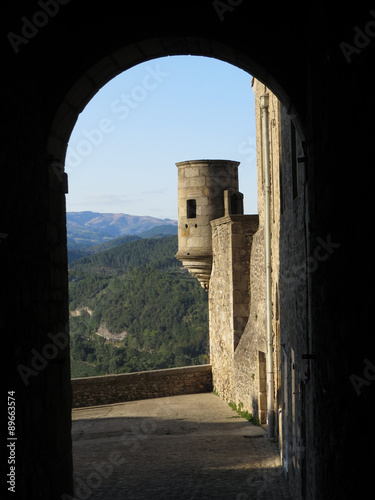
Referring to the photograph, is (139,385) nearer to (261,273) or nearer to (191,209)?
(191,209)

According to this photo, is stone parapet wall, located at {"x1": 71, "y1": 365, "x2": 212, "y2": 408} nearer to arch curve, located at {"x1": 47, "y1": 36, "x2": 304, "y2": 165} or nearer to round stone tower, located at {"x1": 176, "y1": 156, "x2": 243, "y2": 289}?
round stone tower, located at {"x1": 176, "y1": 156, "x2": 243, "y2": 289}

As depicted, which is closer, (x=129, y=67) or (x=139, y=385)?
(x=129, y=67)

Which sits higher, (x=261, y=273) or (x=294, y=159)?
(x=294, y=159)

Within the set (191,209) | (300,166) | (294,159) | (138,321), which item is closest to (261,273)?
(191,209)

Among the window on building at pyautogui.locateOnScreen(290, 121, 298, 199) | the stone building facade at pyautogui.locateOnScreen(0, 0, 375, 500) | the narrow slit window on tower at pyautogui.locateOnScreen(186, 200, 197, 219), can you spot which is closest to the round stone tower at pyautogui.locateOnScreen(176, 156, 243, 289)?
the narrow slit window on tower at pyautogui.locateOnScreen(186, 200, 197, 219)

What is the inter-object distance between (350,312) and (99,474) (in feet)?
22.1

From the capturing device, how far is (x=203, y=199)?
17.7m

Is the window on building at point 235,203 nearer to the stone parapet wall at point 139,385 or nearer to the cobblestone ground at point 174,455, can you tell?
the stone parapet wall at point 139,385

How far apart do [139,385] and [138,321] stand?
31.6 m

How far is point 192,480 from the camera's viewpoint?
8633 mm

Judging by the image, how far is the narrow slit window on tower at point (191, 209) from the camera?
18.1m

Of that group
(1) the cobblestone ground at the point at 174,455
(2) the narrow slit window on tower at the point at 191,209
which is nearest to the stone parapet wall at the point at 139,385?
(1) the cobblestone ground at the point at 174,455

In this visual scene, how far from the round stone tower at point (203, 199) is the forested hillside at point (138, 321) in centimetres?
1203

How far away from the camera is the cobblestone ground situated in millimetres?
8117
